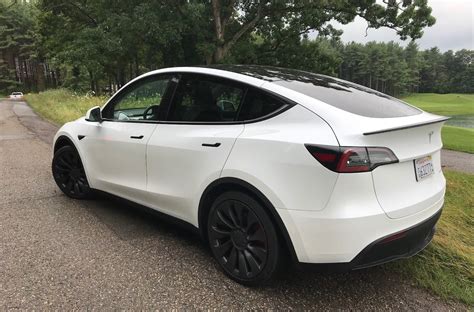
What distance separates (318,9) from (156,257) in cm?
2095

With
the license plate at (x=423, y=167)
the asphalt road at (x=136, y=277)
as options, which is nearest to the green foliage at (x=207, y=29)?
the asphalt road at (x=136, y=277)

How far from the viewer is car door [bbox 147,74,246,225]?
9.54 feet

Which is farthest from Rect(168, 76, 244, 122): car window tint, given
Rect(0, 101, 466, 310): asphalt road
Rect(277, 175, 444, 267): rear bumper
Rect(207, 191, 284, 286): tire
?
Rect(0, 101, 466, 310): asphalt road

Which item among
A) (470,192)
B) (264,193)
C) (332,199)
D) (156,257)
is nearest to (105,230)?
(156,257)

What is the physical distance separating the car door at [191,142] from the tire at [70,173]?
1513 mm

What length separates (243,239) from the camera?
2799mm

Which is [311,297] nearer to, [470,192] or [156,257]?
[156,257]

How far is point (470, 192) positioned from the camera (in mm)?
5281

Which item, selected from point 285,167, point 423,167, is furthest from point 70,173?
point 423,167

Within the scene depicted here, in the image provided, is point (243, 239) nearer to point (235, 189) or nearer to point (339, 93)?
point (235, 189)

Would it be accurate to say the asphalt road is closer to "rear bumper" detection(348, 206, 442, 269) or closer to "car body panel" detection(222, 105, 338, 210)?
"rear bumper" detection(348, 206, 442, 269)

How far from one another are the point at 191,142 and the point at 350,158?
4.42ft

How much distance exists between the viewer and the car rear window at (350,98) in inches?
104

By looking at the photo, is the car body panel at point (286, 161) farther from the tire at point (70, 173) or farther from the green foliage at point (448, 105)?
the green foliage at point (448, 105)
